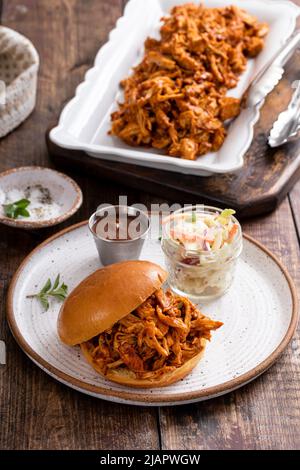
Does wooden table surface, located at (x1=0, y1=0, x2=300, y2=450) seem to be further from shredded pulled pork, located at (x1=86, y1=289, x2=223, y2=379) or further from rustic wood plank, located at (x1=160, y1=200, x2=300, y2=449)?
shredded pulled pork, located at (x1=86, y1=289, x2=223, y2=379)

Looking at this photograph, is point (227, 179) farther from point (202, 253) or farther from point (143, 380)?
point (143, 380)

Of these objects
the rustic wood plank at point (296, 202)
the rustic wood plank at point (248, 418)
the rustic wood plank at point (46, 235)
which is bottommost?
the rustic wood plank at point (46, 235)

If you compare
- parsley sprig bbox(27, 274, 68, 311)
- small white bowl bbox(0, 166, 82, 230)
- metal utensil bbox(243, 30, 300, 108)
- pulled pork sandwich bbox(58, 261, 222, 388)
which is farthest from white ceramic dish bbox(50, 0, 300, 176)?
pulled pork sandwich bbox(58, 261, 222, 388)

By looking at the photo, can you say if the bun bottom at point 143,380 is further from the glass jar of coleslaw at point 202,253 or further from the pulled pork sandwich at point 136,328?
the glass jar of coleslaw at point 202,253

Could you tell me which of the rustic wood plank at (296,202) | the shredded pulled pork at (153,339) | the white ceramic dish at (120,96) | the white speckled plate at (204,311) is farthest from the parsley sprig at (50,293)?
the rustic wood plank at (296,202)

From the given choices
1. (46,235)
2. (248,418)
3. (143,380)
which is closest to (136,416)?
(143,380)

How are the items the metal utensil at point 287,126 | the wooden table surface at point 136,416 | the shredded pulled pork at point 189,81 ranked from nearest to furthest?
1. the wooden table surface at point 136,416
2. the shredded pulled pork at point 189,81
3. the metal utensil at point 287,126

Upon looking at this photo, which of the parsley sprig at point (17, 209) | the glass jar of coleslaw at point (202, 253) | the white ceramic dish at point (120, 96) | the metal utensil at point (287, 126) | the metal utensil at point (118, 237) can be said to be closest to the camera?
the glass jar of coleslaw at point (202, 253)
